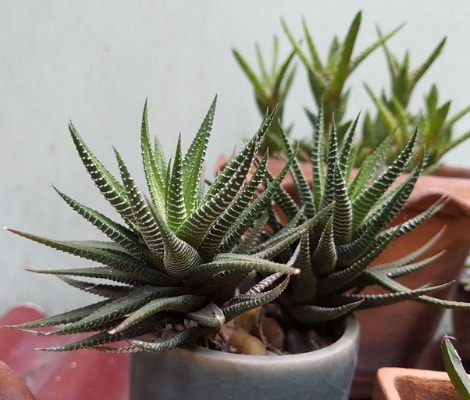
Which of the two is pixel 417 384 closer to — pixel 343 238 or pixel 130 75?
pixel 343 238

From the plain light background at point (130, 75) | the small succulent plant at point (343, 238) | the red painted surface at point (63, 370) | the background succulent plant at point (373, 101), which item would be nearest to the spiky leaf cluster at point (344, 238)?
the small succulent plant at point (343, 238)

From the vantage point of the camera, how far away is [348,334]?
18.2 inches

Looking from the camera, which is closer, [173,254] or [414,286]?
[173,254]

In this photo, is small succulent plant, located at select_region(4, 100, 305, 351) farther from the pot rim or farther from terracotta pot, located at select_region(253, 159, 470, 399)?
terracotta pot, located at select_region(253, 159, 470, 399)

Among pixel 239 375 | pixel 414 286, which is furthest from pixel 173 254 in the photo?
pixel 414 286

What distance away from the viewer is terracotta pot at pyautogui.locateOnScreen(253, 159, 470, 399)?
0.60 m

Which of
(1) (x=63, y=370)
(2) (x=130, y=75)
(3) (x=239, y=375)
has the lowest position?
(1) (x=63, y=370)

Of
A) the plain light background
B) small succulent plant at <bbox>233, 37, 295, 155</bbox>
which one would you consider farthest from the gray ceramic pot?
the plain light background

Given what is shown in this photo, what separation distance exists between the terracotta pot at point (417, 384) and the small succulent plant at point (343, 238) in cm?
6

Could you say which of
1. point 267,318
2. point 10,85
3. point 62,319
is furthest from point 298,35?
point 62,319

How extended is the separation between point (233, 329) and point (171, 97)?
53 centimetres

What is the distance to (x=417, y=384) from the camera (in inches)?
17.2

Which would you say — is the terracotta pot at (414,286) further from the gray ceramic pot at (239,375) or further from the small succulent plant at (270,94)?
the gray ceramic pot at (239,375)

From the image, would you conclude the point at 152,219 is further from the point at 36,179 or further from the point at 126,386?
the point at 36,179
